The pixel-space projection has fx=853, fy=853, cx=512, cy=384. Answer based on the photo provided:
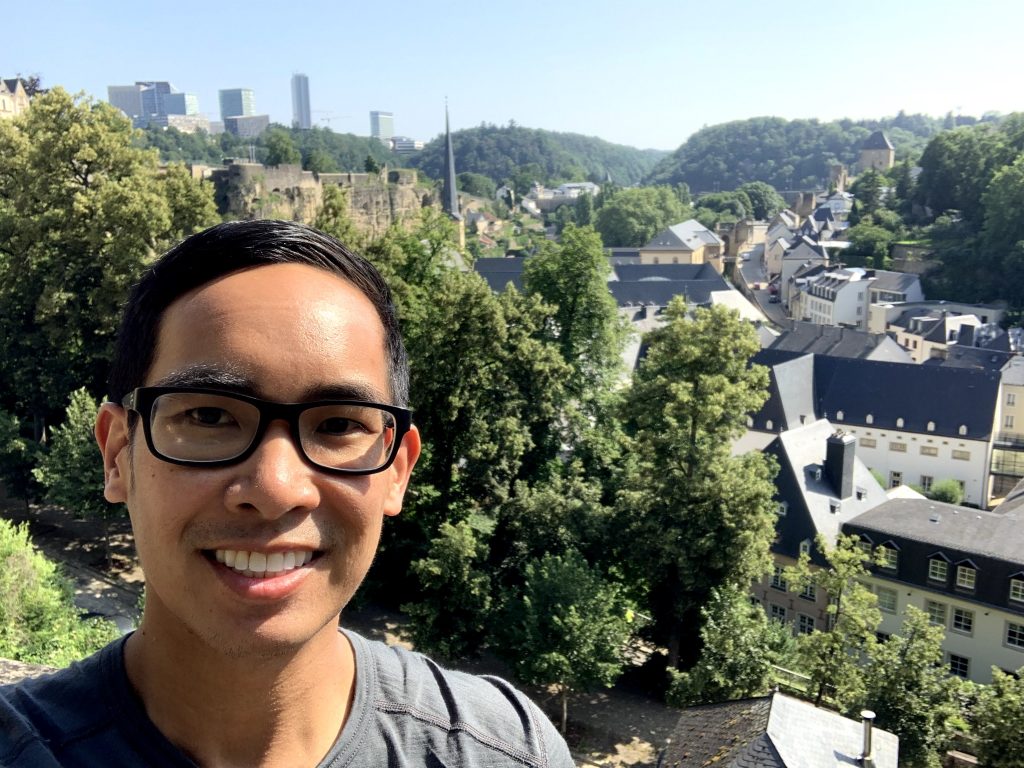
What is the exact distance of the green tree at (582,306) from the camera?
935 inches

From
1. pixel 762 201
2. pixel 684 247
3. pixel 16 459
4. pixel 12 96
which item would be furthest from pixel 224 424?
pixel 762 201

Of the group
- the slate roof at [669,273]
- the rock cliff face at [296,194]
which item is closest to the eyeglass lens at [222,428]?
the rock cliff face at [296,194]

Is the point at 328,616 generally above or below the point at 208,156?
below

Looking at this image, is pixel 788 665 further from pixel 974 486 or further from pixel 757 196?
pixel 757 196

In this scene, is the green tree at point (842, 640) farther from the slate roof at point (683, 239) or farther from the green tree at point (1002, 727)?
the slate roof at point (683, 239)

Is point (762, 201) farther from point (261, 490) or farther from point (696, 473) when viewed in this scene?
point (261, 490)

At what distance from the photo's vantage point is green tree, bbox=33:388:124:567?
18281 millimetres

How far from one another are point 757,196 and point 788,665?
5025 inches

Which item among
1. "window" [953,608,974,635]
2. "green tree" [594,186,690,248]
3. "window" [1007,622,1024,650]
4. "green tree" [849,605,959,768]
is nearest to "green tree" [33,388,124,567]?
"green tree" [849,605,959,768]

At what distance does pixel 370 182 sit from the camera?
158ft

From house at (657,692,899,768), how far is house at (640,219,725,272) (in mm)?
73345

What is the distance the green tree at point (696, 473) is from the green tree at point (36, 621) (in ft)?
34.3

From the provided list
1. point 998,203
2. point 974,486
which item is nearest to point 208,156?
point 998,203

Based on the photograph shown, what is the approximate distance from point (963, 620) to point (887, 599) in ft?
6.42
